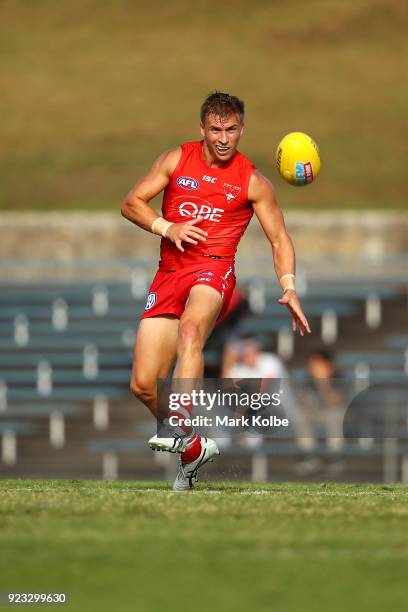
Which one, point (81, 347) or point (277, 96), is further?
point (277, 96)

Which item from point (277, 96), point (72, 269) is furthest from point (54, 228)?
point (277, 96)

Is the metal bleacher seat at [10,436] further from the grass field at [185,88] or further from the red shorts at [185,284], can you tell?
the grass field at [185,88]

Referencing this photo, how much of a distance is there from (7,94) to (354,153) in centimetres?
1019

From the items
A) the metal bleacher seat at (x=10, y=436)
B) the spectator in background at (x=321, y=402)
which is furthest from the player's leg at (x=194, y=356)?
the metal bleacher seat at (x=10, y=436)

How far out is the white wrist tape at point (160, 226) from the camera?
27.7 feet

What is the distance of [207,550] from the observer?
561 cm

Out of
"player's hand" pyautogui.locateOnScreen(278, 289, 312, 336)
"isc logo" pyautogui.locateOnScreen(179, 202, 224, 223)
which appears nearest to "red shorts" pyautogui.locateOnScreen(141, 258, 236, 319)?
"isc logo" pyautogui.locateOnScreen(179, 202, 224, 223)

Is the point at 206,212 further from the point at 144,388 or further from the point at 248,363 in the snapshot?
the point at 248,363

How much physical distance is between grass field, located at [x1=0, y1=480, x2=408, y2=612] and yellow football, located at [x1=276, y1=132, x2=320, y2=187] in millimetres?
2433

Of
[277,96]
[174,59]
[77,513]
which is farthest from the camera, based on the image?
[174,59]

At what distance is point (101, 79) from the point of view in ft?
130

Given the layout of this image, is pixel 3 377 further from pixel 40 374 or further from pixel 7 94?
pixel 7 94

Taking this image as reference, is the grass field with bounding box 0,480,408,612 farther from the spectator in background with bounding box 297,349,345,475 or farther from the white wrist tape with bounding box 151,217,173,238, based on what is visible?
the spectator in background with bounding box 297,349,345,475

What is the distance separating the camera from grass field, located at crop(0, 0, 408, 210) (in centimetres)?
3278
